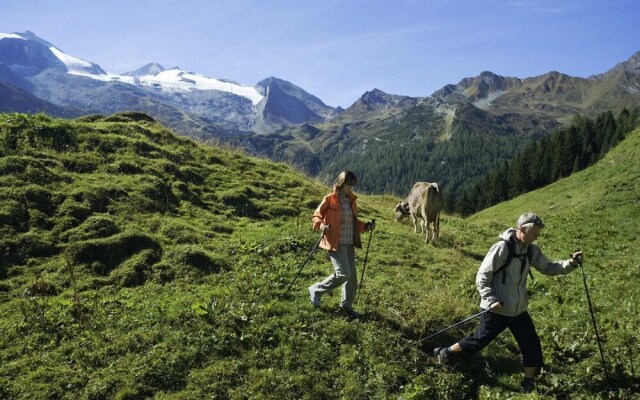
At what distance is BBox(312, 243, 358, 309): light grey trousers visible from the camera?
10352 mm

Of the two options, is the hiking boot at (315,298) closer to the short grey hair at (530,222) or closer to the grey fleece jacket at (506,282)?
the grey fleece jacket at (506,282)

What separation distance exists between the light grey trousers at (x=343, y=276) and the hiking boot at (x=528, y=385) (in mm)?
3995

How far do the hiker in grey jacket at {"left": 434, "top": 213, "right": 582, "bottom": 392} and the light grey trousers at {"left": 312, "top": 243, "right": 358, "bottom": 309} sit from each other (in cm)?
315

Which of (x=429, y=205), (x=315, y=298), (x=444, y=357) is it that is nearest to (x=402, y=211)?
(x=429, y=205)

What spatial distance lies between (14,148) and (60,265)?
294 inches

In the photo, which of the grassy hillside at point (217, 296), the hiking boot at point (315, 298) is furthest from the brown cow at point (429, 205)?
the hiking boot at point (315, 298)

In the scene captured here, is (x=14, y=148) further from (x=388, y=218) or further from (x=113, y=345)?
(x=388, y=218)

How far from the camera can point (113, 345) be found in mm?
9109

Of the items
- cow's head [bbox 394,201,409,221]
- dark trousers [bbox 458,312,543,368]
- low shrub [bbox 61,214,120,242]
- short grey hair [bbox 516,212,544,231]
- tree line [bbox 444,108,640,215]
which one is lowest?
low shrub [bbox 61,214,120,242]

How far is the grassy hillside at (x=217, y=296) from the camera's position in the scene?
28.0 feet

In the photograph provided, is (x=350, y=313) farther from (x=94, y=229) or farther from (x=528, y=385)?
(x=94, y=229)

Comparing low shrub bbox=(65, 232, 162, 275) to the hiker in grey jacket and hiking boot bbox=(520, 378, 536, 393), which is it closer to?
the hiker in grey jacket

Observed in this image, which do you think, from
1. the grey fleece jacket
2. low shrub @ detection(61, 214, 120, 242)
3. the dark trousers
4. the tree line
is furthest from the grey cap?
the tree line

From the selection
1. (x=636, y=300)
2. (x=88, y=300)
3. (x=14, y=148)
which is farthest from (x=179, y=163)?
(x=636, y=300)
